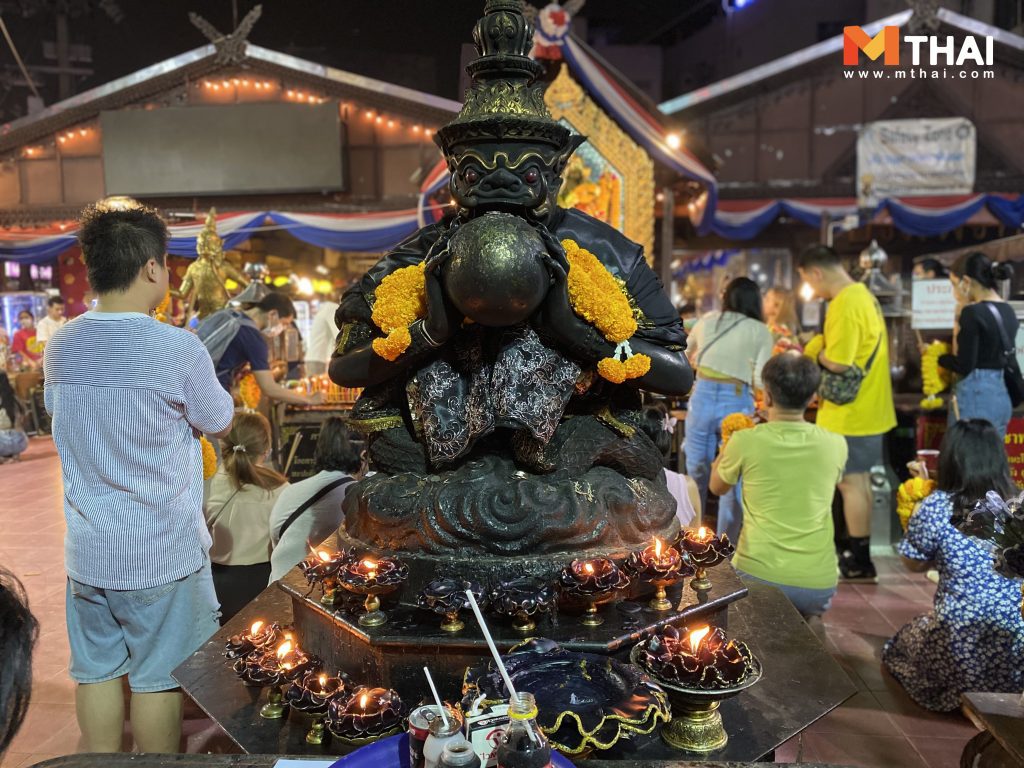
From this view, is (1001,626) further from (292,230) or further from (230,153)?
(230,153)

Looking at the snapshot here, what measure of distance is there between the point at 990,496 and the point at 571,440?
1170 mm

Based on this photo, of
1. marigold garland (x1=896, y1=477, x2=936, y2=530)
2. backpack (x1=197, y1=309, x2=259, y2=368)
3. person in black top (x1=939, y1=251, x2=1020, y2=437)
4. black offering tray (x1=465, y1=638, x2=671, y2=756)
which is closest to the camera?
black offering tray (x1=465, y1=638, x2=671, y2=756)

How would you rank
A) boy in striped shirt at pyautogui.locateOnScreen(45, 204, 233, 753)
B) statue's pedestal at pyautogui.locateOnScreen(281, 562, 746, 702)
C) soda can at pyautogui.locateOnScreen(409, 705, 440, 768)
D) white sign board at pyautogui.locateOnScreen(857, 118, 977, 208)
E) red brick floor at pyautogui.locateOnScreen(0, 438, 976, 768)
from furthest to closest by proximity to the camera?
white sign board at pyautogui.locateOnScreen(857, 118, 977, 208) < red brick floor at pyautogui.locateOnScreen(0, 438, 976, 768) < boy in striped shirt at pyautogui.locateOnScreen(45, 204, 233, 753) < statue's pedestal at pyautogui.locateOnScreen(281, 562, 746, 702) < soda can at pyautogui.locateOnScreen(409, 705, 440, 768)

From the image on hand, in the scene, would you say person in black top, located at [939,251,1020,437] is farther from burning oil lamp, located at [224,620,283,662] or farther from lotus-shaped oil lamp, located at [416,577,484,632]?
burning oil lamp, located at [224,620,283,662]

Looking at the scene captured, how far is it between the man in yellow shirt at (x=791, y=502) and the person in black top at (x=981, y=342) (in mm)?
1886

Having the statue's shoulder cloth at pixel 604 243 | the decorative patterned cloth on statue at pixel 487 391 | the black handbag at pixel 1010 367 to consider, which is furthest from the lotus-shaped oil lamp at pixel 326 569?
the black handbag at pixel 1010 367

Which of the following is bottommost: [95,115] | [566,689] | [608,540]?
[566,689]

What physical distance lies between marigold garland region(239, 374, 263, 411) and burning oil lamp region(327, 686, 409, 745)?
3.46 m

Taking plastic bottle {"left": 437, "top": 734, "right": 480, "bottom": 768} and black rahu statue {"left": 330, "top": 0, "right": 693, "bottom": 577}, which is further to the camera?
black rahu statue {"left": 330, "top": 0, "right": 693, "bottom": 577}

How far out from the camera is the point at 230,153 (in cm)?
1224

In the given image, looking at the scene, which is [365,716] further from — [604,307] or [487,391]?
[604,307]

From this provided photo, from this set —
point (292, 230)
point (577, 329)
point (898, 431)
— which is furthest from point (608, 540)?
point (292, 230)

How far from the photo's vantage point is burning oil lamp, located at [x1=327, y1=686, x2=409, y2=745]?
166cm

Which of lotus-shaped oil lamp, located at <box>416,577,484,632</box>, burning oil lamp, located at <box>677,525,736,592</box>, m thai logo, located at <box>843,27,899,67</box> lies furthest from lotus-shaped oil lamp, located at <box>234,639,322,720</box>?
m thai logo, located at <box>843,27,899,67</box>
